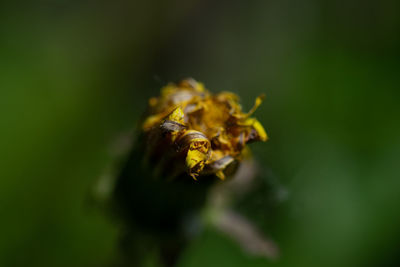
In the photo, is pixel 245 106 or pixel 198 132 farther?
pixel 245 106

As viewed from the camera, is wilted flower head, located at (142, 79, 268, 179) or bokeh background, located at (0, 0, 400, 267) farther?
bokeh background, located at (0, 0, 400, 267)

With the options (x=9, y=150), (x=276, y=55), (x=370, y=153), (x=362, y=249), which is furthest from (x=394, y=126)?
(x=9, y=150)

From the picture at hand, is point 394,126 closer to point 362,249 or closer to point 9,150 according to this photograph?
point 362,249

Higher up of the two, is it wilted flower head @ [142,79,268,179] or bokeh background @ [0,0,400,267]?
bokeh background @ [0,0,400,267]

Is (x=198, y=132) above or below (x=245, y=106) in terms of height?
below
